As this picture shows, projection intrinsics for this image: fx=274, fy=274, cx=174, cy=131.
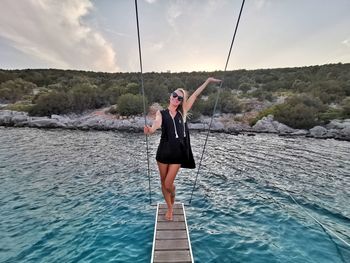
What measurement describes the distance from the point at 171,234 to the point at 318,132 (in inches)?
923

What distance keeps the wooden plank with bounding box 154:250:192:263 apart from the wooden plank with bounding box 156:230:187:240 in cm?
53

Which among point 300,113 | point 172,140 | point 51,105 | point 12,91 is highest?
point 12,91

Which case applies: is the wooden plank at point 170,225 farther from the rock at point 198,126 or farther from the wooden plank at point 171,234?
the rock at point 198,126

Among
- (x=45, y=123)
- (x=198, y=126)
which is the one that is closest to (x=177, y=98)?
(x=198, y=126)

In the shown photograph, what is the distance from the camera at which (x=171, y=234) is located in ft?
18.6

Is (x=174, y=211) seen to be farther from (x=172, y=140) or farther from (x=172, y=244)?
(x=172, y=140)

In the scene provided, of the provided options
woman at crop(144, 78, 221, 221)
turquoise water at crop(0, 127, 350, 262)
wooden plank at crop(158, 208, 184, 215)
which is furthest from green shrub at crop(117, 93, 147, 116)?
woman at crop(144, 78, 221, 221)

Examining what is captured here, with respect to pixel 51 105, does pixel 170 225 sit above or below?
below

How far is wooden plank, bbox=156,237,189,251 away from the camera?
5141 mm

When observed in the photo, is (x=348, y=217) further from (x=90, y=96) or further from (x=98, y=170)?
(x=90, y=96)

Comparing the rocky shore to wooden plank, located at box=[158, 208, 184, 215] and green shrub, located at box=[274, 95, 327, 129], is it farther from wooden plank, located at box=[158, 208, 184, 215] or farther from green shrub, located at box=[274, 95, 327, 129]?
wooden plank, located at box=[158, 208, 184, 215]

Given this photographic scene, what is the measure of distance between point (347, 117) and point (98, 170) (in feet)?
84.1

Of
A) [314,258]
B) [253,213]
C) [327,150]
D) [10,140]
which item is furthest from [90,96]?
[314,258]

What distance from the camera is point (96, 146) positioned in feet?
61.6
